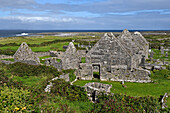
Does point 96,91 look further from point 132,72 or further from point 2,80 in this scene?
point 2,80

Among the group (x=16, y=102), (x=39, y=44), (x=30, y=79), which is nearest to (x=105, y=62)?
(x=30, y=79)

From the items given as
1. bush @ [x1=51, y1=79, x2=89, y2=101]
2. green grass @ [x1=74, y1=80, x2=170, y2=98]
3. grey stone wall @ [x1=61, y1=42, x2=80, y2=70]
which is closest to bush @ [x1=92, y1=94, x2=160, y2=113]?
bush @ [x1=51, y1=79, x2=89, y2=101]

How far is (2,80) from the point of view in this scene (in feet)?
50.2

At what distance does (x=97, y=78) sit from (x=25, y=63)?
9786 mm

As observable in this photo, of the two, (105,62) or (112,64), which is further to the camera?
(105,62)

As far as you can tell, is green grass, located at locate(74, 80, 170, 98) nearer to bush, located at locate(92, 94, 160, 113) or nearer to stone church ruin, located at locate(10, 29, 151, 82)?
stone church ruin, located at locate(10, 29, 151, 82)

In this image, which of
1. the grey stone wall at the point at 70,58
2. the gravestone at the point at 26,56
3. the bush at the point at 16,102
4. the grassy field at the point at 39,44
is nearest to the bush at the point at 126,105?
the bush at the point at 16,102

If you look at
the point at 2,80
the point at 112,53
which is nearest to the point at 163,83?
the point at 112,53

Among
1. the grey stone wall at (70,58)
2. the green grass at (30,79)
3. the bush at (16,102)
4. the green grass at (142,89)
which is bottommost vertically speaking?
the green grass at (142,89)

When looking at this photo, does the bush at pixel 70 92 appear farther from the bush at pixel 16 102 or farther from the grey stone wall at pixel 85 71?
the grey stone wall at pixel 85 71

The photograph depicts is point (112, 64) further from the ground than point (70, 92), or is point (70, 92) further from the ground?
point (112, 64)

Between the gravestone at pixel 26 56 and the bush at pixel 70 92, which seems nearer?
the bush at pixel 70 92

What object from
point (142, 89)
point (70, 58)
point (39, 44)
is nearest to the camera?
point (142, 89)

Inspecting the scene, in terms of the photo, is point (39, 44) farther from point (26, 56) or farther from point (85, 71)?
point (85, 71)
